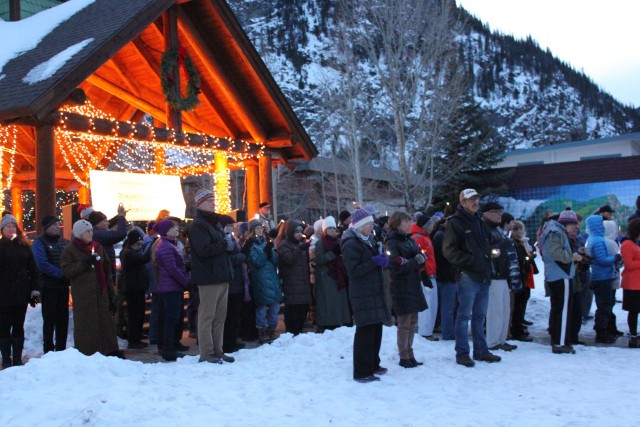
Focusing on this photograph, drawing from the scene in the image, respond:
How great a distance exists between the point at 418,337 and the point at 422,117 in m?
14.5

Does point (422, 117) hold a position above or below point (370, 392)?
above

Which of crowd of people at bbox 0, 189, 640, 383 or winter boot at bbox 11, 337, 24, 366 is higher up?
crowd of people at bbox 0, 189, 640, 383

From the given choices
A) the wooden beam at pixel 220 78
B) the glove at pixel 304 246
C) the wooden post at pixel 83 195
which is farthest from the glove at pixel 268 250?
the wooden post at pixel 83 195

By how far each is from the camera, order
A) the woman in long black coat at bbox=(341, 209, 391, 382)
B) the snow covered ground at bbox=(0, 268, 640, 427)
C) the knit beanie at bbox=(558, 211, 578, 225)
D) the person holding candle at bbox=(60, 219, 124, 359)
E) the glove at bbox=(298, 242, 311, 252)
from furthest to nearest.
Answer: the glove at bbox=(298, 242, 311, 252)
the knit beanie at bbox=(558, 211, 578, 225)
the person holding candle at bbox=(60, 219, 124, 359)
the woman in long black coat at bbox=(341, 209, 391, 382)
the snow covered ground at bbox=(0, 268, 640, 427)

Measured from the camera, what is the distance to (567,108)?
419 ft

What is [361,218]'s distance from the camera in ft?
22.0

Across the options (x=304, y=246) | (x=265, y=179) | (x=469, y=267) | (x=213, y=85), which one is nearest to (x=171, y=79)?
(x=213, y=85)

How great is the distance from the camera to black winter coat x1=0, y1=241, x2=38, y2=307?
23.9ft

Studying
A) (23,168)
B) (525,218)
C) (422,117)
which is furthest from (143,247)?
(525,218)

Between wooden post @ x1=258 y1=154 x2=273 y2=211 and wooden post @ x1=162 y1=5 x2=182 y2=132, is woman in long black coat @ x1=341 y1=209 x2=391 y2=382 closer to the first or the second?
wooden post @ x1=162 y1=5 x2=182 y2=132

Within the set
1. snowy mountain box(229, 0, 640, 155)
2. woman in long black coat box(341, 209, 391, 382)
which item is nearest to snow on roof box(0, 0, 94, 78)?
woman in long black coat box(341, 209, 391, 382)

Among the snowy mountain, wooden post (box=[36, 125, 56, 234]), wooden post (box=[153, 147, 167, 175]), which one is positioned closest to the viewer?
wooden post (box=[36, 125, 56, 234])

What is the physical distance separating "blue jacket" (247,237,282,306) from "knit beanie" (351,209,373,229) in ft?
8.84

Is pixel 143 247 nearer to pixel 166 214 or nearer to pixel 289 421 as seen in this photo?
pixel 166 214
